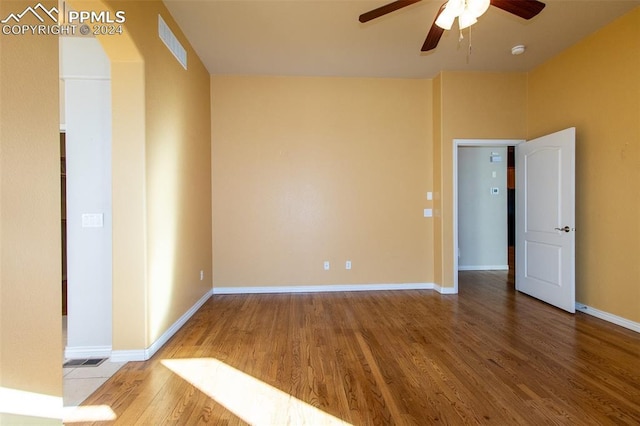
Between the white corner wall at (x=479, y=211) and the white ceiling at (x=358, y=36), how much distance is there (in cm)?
211

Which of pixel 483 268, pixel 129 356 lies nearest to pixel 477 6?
pixel 129 356

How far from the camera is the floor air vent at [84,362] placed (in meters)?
2.35

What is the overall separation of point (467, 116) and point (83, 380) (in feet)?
16.6

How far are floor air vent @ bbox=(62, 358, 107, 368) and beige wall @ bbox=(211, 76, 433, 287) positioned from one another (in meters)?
1.95

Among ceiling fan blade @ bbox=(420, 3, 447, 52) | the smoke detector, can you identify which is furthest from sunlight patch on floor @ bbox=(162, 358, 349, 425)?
the smoke detector

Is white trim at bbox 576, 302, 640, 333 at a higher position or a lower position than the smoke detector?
lower

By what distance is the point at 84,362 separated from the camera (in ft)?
7.88

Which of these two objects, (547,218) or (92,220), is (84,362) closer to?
(92,220)

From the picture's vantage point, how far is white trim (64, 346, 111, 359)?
2.48 metres

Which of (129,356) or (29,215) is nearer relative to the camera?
(29,215)

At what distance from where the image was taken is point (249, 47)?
3.56 metres

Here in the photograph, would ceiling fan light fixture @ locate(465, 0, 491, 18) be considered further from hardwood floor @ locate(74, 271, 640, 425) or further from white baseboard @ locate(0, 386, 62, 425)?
white baseboard @ locate(0, 386, 62, 425)

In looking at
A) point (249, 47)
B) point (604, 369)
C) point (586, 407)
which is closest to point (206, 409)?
point (586, 407)

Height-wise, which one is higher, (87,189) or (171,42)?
(171,42)
